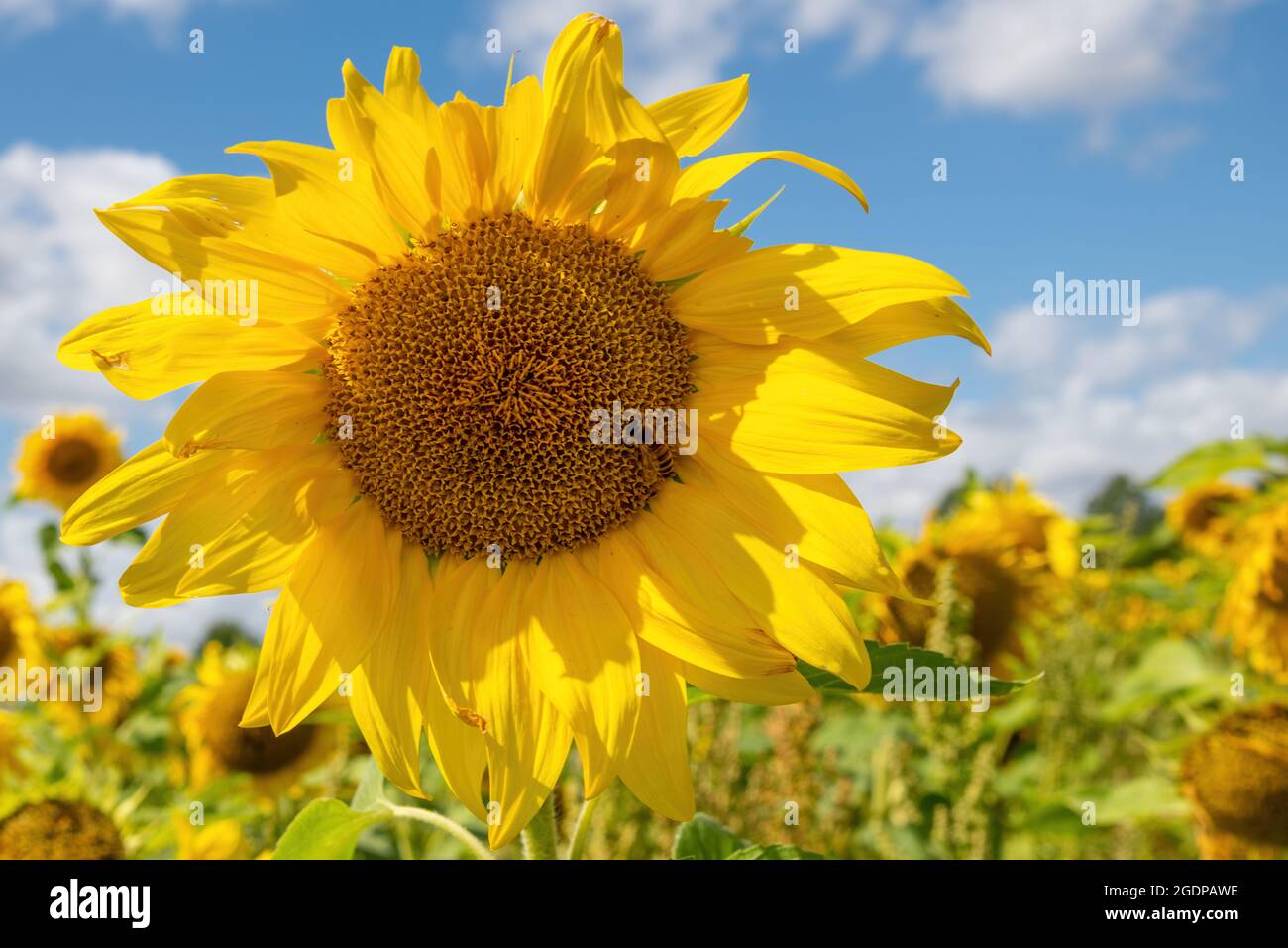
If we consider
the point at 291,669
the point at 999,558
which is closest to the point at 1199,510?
the point at 999,558

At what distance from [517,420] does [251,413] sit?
52 cm

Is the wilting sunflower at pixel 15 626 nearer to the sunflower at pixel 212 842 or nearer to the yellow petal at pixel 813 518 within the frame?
the sunflower at pixel 212 842

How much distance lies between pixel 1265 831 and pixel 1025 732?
1.43 meters

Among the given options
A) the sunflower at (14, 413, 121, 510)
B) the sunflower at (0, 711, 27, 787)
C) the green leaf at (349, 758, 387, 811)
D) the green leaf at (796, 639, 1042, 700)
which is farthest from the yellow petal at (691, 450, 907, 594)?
the sunflower at (14, 413, 121, 510)

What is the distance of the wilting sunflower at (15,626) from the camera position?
23.5 feet

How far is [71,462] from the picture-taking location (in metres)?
8.54

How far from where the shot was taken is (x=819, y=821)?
4016mm

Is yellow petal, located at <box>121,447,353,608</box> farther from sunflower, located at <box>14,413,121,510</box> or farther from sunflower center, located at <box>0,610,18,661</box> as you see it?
sunflower, located at <box>14,413,121,510</box>

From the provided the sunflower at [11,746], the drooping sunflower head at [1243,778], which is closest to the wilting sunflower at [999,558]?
the drooping sunflower head at [1243,778]

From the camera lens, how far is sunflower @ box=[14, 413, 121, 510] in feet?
27.7

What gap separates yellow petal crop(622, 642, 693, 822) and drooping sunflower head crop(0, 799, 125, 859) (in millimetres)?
3200

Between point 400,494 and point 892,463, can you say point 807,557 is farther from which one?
point 400,494

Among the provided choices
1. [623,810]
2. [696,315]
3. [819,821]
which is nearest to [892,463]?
[696,315]

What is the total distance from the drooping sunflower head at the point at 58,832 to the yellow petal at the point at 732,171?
12.3ft
